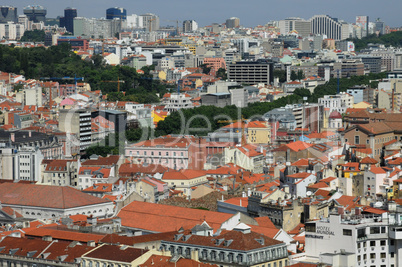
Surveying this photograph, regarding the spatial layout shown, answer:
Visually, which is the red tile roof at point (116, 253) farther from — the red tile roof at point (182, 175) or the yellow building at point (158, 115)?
the yellow building at point (158, 115)

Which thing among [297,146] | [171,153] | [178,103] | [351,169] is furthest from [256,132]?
[351,169]

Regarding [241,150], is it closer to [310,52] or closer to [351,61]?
[351,61]

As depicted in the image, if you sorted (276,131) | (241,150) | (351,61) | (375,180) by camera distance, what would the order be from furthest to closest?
(351,61), (276,131), (241,150), (375,180)

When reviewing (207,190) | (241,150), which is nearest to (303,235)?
(207,190)

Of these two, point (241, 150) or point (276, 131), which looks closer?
point (241, 150)

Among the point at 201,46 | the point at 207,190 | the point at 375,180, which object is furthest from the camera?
the point at 201,46

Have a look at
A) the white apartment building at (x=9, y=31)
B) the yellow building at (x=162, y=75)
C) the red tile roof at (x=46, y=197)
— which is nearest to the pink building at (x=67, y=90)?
the yellow building at (x=162, y=75)

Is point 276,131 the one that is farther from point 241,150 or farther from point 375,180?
point 375,180
